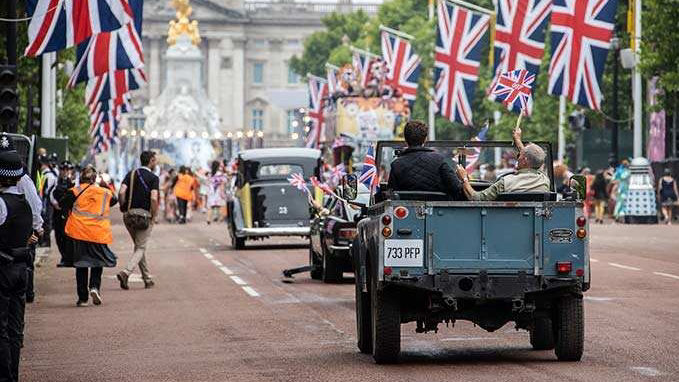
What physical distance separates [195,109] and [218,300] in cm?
10771

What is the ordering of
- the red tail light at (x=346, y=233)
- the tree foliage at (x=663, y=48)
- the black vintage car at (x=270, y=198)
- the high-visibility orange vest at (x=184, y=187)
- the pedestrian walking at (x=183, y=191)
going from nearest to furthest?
the red tail light at (x=346, y=233) < the black vintage car at (x=270, y=198) < the tree foliage at (x=663, y=48) < the high-visibility orange vest at (x=184, y=187) < the pedestrian walking at (x=183, y=191)

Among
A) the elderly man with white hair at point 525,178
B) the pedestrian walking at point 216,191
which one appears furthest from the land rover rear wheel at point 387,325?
the pedestrian walking at point 216,191

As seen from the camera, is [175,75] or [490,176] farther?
[175,75]

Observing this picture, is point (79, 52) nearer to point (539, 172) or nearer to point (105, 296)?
point (105, 296)

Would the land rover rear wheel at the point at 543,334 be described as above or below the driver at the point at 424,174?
below

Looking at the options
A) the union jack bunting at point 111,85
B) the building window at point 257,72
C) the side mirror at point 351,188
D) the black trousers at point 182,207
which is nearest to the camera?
the side mirror at point 351,188

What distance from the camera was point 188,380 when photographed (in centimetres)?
1334

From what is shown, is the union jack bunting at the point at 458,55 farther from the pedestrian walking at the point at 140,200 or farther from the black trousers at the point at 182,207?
the pedestrian walking at the point at 140,200

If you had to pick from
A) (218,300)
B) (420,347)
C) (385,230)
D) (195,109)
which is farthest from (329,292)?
(195,109)


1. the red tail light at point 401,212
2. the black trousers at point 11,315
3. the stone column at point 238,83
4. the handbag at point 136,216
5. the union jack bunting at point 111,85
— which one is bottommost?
the black trousers at point 11,315

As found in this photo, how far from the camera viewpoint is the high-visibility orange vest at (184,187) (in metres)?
56.8

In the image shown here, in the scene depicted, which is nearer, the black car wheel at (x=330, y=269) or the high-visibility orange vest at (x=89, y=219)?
the high-visibility orange vest at (x=89, y=219)

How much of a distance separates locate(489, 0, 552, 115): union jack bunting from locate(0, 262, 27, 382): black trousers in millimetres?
31888

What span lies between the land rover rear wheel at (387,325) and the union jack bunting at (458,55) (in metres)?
36.2
